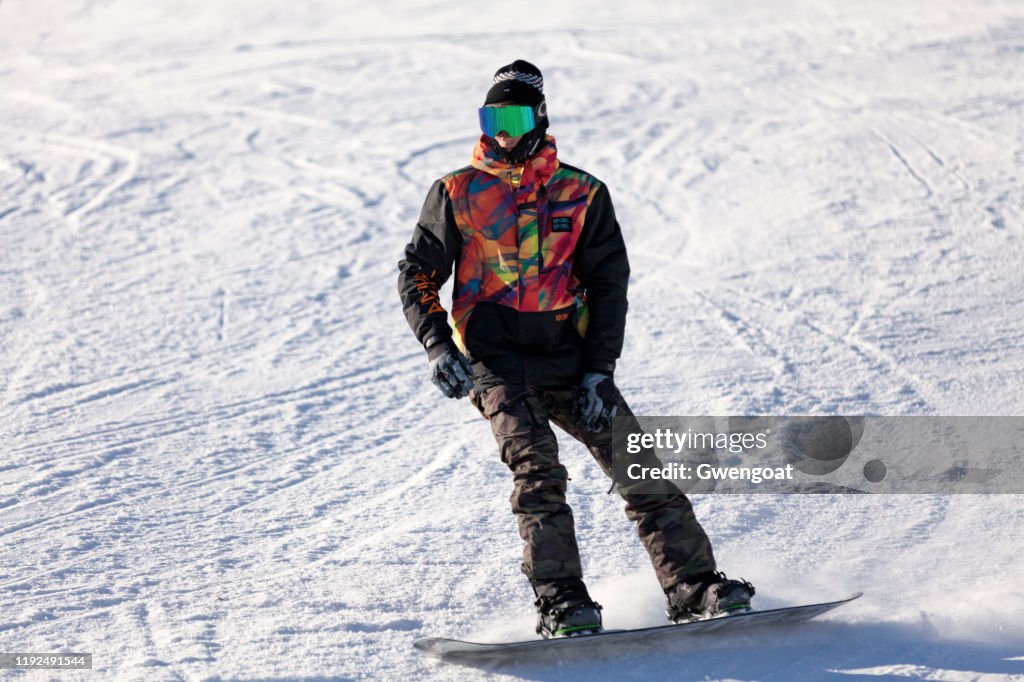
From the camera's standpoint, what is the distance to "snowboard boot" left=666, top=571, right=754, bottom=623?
137 inches

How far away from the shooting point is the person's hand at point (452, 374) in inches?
137

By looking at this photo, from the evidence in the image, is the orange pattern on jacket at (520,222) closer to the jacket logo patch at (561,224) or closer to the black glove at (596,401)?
the jacket logo patch at (561,224)

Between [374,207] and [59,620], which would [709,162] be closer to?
[374,207]

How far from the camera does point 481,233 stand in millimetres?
3646

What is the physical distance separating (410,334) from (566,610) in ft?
12.3

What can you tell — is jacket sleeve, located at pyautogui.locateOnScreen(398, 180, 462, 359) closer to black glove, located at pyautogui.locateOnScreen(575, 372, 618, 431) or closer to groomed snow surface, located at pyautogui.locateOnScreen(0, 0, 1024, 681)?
black glove, located at pyautogui.locateOnScreen(575, 372, 618, 431)

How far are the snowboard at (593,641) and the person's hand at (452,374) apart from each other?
2.39 ft

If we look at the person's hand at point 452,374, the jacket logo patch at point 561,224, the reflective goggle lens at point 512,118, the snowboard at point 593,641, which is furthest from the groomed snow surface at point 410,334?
the reflective goggle lens at point 512,118

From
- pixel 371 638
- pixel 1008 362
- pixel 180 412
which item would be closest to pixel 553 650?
pixel 371 638

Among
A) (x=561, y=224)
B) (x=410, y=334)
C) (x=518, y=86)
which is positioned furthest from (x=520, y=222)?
(x=410, y=334)

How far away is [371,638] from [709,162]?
724 centimetres

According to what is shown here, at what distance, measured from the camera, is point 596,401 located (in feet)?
11.8

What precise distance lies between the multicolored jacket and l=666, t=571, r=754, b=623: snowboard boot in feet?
2.33

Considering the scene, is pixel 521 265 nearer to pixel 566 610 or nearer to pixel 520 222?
pixel 520 222
